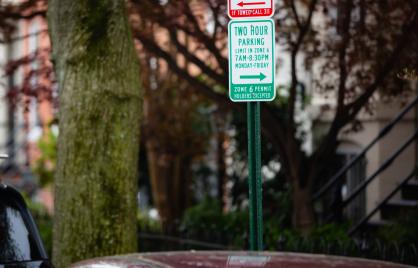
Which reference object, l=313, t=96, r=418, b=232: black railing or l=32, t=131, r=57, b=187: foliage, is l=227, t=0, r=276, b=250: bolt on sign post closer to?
l=313, t=96, r=418, b=232: black railing

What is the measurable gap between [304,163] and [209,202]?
3.26 m

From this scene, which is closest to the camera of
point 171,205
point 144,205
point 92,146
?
point 92,146

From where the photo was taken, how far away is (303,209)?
11.1m

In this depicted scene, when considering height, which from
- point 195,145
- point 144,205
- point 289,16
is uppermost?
point 289,16

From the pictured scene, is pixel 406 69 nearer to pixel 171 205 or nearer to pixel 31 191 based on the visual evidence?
pixel 171 205

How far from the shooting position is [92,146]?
765 centimetres

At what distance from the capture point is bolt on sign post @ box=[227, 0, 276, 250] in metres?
6.01

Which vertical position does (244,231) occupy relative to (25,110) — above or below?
below

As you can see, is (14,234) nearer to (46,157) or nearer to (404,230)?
(404,230)

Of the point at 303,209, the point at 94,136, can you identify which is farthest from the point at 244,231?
the point at 94,136

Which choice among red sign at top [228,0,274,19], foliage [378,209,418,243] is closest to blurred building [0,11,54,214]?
foliage [378,209,418,243]

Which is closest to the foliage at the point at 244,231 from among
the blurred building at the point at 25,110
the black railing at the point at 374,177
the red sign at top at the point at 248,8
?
the black railing at the point at 374,177

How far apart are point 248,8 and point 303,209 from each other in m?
5.35

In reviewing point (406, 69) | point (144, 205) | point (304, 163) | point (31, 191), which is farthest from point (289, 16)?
point (31, 191)
